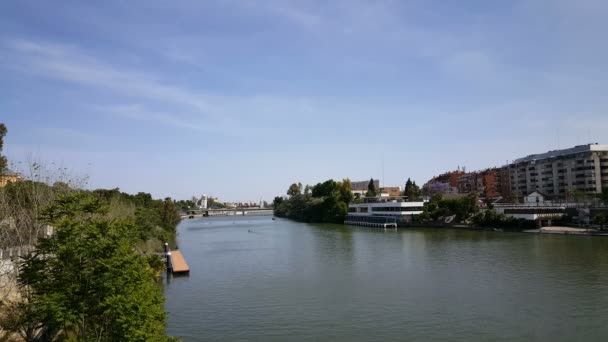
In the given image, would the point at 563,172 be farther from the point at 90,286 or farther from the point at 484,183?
the point at 90,286

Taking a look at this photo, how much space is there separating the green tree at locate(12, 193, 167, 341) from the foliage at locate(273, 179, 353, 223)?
93002 millimetres

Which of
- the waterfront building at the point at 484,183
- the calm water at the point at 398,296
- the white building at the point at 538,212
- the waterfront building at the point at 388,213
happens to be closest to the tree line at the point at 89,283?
the calm water at the point at 398,296

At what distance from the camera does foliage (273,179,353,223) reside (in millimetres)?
107594

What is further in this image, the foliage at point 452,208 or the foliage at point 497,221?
the foliage at point 452,208

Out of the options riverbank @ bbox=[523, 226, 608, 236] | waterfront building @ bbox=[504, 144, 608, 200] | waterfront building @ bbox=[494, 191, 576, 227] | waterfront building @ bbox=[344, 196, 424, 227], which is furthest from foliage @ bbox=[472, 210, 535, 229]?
waterfront building @ bbox=[504, 144, 608, 200]

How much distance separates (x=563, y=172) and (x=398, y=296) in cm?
8834

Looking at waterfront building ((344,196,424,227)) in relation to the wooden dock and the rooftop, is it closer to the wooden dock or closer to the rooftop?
the rooftop

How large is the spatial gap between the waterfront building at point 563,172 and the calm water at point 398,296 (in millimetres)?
53874

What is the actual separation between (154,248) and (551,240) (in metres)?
42.3

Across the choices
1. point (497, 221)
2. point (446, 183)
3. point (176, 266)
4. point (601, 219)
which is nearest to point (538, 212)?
point (497, 221)

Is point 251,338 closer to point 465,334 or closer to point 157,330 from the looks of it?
point 157,330

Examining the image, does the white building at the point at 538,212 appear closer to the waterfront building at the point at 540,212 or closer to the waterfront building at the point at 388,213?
the waterfront building at the point at 540,212

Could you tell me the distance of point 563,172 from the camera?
9769 centimetres

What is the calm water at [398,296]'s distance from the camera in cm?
1942
